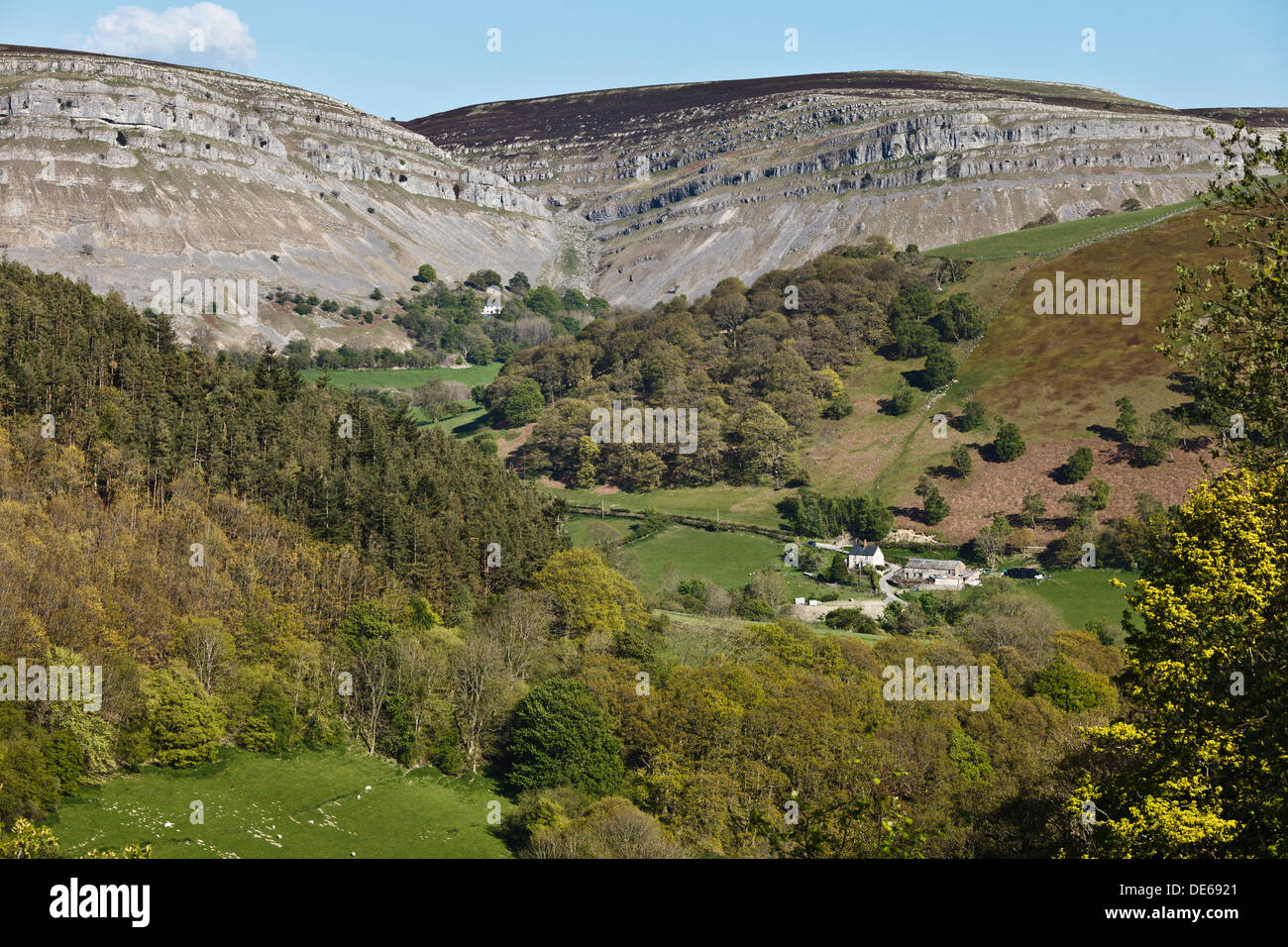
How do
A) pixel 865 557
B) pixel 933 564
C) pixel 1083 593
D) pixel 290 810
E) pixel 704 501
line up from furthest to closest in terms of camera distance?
pixel 704 501 → pixel 865 557 → pixel 933 564 → pixel 1083 593 → pixel 290 810

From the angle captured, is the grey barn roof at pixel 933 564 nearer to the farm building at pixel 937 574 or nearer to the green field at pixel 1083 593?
the farm building at pixel 937 574

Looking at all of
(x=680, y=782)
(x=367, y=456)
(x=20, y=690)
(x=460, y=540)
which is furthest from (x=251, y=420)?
(x=680, y=782)

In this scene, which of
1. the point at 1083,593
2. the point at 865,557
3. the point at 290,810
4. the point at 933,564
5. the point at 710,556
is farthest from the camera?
the point at 710,556

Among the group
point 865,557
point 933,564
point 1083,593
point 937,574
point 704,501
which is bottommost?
point 1083,593

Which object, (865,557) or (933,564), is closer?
(933,564)

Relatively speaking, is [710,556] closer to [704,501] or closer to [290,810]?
[704,501]

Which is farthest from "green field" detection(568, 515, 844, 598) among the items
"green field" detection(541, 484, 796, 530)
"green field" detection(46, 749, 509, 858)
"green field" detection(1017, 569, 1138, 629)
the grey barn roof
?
"green field" detection(46, 749, 509, 858)

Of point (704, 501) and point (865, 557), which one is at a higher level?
point (704, 501)

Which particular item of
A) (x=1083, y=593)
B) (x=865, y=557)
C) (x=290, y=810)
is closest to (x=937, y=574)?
(x=865, y=557)

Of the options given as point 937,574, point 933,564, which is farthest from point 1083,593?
point 933,564

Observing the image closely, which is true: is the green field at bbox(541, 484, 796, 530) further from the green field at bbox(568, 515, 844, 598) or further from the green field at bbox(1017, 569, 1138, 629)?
the green field at bbox(1017, 569, 1138, 629)
